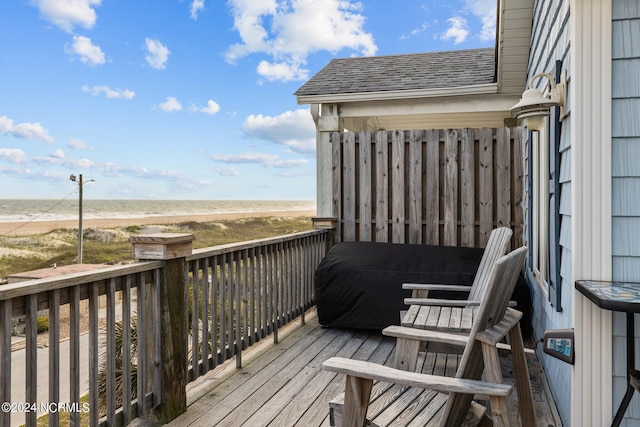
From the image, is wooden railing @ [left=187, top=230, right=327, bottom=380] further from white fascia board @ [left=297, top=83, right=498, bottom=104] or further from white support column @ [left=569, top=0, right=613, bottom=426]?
white support column @ [left=569, top=0, right=613, bottom=426]

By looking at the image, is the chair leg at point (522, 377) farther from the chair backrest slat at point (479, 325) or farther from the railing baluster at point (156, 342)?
the railing baluster at point (156, 342)

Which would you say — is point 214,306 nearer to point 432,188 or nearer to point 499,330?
point 499,330

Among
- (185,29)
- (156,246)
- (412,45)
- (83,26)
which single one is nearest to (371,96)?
(156,246)

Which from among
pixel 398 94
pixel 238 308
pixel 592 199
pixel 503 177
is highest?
pixel 398 94

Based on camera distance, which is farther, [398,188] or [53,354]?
[398,188]

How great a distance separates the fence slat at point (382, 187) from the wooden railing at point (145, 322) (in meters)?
1.55

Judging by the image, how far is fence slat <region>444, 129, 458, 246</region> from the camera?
5059 mm

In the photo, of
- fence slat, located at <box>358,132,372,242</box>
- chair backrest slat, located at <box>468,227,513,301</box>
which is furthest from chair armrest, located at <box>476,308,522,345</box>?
fence slat, located at <box>358,132,372,242</box>

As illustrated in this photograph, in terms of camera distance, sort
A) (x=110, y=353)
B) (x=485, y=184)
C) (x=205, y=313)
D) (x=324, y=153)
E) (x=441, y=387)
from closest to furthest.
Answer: (x=441, y=387) → (x=110, y=353) → (x=205, y=313) → (x=485, y=184) → (x=324, y=153)

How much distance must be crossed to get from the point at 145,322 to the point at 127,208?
3278 centimetres

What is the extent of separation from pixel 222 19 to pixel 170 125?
13.4 meters

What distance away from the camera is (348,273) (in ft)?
13.8

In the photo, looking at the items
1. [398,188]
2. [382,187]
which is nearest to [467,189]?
[398,188]

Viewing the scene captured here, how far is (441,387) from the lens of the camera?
1.47m
